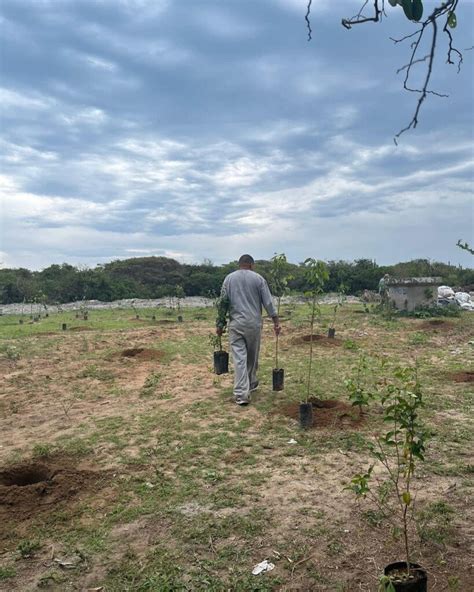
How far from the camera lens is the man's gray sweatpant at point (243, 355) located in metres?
5.96

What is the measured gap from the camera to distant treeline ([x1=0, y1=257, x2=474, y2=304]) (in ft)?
86.9

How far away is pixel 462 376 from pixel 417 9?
6.36 m

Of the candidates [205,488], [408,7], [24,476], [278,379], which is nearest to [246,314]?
[278,379]

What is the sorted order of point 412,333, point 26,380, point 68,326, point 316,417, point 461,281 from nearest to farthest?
point 316,417 < point 26,380 < point 412,333 < point 68,326 < point 461,281

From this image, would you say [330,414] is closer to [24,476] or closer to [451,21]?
[24,476]

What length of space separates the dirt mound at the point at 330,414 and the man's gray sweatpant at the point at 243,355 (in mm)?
541

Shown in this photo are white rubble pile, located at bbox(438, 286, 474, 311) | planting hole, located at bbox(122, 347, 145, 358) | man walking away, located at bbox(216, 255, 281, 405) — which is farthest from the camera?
white rubble pile, located at bbox(438, 286, 474, 311)

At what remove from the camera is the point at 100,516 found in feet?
11.1

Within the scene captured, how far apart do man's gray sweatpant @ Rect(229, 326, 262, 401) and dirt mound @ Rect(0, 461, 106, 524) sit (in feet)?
7.40

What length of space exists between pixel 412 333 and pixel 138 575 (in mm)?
10208

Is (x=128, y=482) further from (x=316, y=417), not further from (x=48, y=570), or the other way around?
(x=316, y=417)

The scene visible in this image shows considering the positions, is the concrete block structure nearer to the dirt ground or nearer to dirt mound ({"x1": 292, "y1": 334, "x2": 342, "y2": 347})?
dirt mound ({"x1": 292, "y1": 334, "x2": 342, "y2": 347})

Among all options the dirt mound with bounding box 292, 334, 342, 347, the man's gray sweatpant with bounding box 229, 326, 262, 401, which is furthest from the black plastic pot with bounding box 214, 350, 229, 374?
the dirt mound with bounding box 292, 334, 342, 347

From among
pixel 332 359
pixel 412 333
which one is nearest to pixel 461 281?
pixel 412 333
